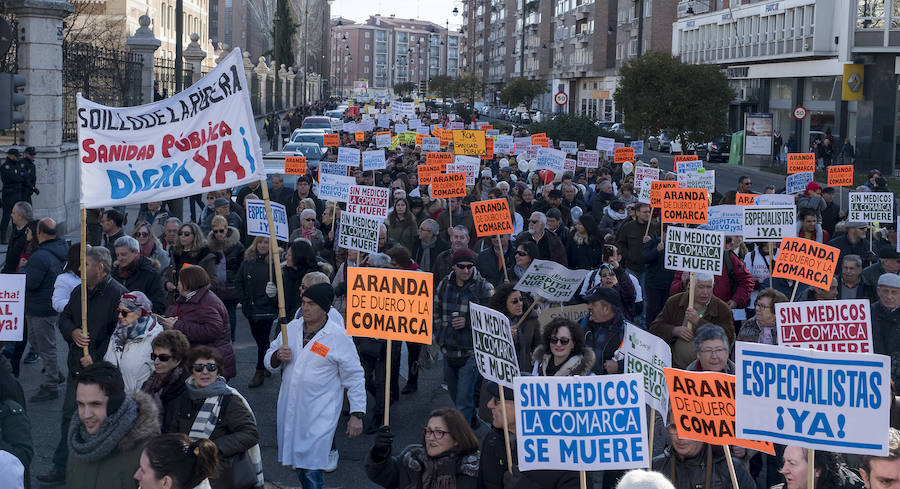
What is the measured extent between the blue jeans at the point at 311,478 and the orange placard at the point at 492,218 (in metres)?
5.45

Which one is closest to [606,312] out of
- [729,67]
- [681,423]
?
[681,423]

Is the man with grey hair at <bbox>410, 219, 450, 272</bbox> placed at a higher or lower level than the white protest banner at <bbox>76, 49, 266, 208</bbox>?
lower

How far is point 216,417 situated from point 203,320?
1.98 meters

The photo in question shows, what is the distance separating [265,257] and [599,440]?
6.44 m

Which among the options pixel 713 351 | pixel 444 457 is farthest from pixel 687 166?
pixel 444 457

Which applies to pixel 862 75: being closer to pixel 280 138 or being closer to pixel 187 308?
pixel 280 138

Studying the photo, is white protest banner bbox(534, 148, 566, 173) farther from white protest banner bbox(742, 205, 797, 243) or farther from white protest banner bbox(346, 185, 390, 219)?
white protest banner bbox(742, 205, 797, 243)

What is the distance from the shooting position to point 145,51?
2859 cm

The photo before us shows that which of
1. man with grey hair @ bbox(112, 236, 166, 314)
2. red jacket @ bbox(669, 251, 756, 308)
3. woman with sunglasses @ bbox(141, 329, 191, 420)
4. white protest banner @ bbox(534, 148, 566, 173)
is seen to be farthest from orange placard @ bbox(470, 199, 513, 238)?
white protest banner @ bbox(534, 148, 566, 173)

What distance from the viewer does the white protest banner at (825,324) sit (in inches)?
300

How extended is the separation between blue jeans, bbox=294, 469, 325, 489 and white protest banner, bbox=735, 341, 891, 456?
3116 millimetres

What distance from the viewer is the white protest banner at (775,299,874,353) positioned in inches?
300

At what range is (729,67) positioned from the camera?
64.6m

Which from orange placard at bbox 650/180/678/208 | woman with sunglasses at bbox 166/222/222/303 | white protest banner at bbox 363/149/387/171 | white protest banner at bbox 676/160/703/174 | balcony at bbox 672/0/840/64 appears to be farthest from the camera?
balcony at bbox 672/0/840/64
